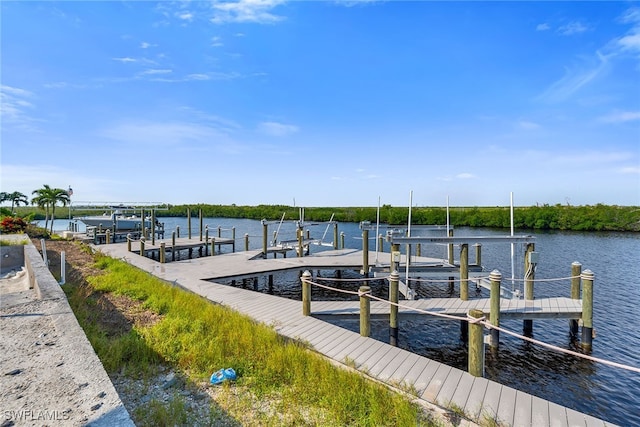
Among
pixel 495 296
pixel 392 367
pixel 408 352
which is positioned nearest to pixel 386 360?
pixel 392 367

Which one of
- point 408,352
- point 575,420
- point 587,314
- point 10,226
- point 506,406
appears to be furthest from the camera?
point 10,226

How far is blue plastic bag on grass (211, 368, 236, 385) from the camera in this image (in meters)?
5.04

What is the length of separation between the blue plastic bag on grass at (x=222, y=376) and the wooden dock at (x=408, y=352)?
1.72 meters

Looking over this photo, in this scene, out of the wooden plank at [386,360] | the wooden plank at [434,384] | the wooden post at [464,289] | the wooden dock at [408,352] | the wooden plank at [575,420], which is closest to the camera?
the wooden plank at [575,420]

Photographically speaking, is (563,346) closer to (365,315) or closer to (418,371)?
(365,315)

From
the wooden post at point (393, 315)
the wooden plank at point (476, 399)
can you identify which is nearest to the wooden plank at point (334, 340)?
the wooden post at point (393, 315)

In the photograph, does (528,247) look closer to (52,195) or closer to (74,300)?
(74,300)

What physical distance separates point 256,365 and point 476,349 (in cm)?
350

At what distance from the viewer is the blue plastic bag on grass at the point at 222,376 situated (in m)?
5.04

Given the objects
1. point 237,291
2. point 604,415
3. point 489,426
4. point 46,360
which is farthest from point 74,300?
point 604,415

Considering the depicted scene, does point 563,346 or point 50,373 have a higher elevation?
point 50,373

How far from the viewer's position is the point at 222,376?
16.7 feet

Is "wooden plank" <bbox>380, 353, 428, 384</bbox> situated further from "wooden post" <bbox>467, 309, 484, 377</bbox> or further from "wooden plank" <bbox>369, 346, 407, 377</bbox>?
"wooden post" <bbox>467, 309, 484, 377</bbox>

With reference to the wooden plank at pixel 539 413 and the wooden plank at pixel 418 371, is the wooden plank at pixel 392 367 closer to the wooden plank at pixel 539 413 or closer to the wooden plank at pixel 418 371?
the wooden plank at pixel 418 371
